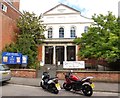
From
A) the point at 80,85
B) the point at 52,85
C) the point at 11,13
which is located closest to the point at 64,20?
the point at 11,13

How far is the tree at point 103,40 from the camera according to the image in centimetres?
1786

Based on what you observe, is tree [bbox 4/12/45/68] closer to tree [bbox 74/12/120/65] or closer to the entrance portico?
the entrance portico

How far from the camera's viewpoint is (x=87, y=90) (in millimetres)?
11305

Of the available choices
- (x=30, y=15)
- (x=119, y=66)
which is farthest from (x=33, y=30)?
(x=119, y=66)

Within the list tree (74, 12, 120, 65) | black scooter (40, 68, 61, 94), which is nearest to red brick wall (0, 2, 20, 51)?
tree (74, 12, 120, 65)

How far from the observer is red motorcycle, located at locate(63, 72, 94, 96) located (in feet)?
36.9

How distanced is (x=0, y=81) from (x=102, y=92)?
6417mm

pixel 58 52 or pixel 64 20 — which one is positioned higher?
pixel 64 20

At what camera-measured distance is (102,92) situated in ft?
41.1

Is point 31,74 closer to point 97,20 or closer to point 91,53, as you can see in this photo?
point 91,53

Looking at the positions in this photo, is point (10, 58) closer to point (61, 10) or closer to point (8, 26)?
point (8, 26)

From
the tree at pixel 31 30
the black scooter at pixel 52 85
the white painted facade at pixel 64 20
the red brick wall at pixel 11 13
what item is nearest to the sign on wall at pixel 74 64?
the black scooter at pixel 52 85

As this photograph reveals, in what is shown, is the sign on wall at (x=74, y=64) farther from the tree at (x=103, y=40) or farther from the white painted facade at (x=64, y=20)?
the white painted facade at (x=64, y=20)

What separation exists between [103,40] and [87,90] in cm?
918
